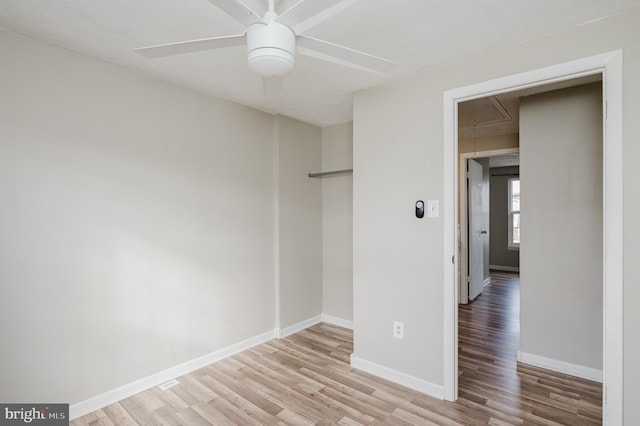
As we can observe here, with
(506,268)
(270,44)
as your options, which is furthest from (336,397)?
(506,268)

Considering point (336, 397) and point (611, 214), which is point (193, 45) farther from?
point (336, 397)

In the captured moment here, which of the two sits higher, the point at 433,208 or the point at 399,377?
the point at 433,208

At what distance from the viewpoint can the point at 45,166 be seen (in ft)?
6.66

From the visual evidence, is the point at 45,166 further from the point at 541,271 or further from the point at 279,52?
the point at 541,271

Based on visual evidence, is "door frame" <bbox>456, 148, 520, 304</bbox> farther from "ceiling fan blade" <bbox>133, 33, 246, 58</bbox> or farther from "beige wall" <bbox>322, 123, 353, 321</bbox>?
"ceiling fan blade" <bbox>133, 33, 246, 58</bbox>

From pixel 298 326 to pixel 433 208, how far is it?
7.13 feet

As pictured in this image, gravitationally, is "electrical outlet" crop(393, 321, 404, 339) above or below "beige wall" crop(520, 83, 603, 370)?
below

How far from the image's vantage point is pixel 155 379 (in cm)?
254

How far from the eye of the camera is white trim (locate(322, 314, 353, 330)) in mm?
3830

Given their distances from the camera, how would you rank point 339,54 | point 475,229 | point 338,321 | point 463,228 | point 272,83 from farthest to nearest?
point 475,229 < point 463,228 < point 338,321 < point 272,83 < point 339,54

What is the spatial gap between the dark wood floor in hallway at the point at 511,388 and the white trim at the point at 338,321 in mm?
1198

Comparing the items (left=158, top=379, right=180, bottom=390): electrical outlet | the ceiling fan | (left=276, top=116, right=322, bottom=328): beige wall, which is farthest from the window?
the ceiling fan

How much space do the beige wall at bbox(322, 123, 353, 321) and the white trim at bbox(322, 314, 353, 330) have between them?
0.12ft

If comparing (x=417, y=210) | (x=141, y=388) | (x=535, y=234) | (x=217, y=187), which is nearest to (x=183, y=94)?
(x=217, y=187)
